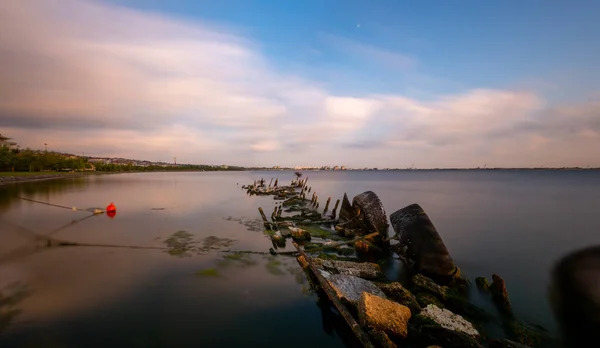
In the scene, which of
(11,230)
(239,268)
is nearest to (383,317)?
(239,268)

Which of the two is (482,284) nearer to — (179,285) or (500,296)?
(500,296)

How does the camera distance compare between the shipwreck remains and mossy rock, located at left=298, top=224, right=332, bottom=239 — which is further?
mossy rock, located at left=298, top=224, right=332, bottom=239

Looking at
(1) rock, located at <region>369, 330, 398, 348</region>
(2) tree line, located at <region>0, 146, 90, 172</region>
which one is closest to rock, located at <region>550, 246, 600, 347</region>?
(1) rock, located at <region>369, 330, 398, 348</region>

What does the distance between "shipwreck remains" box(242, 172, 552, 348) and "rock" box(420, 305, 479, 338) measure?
2cm

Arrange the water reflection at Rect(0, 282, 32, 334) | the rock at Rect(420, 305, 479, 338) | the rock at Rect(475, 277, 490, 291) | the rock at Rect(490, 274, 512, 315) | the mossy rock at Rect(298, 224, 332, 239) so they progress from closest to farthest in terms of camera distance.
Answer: the rock at Rect(420, 305, 479, 338), the water reflection at Rect(0, 282, 32, 334), the rock at Rect(490, 274, 512, 315), the rock at Rect(475, 277, 490, 291), the mossy rock at Rect(298, 224, 332, 239)

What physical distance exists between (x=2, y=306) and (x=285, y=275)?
943 centimetres

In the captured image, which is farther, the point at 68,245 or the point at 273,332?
the point at 68,245

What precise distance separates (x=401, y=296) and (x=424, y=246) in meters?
3.68

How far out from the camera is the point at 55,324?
776 centimetres

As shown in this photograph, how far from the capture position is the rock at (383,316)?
6992 millimetres

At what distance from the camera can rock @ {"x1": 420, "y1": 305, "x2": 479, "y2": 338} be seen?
7.14 meters

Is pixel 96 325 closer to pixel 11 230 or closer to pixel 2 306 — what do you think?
pixel 2 306

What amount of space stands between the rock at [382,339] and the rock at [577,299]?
5815mm

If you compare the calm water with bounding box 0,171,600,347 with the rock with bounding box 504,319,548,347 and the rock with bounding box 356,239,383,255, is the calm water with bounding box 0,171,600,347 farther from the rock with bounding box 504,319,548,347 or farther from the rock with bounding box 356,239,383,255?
the rock with bounding box 356,239,383,255
